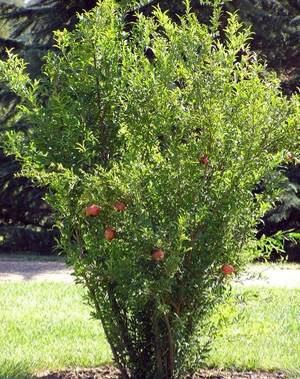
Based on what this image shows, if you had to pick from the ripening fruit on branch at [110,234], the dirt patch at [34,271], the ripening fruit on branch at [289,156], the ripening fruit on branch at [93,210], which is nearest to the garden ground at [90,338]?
the ripening fruit on branch at [289,156]

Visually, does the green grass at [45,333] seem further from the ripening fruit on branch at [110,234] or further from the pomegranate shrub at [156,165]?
the ripening fruit on branch at [110,234]

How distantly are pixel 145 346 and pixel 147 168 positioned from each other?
1.12 m

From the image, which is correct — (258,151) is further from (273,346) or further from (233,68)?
(273,346)

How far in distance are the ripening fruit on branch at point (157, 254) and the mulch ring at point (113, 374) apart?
1241 mm

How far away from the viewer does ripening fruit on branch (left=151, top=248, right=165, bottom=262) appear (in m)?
3.45

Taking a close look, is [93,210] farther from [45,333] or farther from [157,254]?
[45,333]

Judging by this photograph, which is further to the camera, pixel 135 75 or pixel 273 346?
pixel 273 346

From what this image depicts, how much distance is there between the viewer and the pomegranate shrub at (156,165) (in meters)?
3.58

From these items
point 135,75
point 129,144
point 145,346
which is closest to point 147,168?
point 129,144

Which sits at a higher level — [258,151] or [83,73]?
[83,73]

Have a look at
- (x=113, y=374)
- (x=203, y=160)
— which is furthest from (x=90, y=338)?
(x=203, y=160)

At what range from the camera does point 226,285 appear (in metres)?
3.94

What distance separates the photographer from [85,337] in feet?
18.2

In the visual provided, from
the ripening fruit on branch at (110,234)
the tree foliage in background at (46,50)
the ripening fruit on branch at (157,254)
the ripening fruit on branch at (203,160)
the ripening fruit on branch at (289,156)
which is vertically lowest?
the ripening fruit on branch at (157,254)
